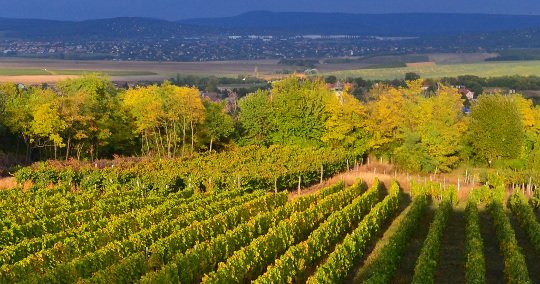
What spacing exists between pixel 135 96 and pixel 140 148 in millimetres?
4654

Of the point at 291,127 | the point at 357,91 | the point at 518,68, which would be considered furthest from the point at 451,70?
the point at 291,127

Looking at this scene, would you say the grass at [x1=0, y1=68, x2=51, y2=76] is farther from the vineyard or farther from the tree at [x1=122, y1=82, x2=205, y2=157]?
the vineyard

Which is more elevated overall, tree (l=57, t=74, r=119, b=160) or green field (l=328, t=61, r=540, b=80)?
tree (l=57, t=74, r=119, b=160)

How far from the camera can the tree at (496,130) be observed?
5812 centimetres

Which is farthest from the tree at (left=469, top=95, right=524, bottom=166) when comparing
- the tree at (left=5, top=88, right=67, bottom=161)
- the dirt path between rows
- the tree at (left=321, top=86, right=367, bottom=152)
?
the tree at (left=5, top=88, right=67, bottom=161)

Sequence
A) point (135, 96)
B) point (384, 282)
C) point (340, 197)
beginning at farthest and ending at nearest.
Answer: point (135, 96)
point (340, 197)
point (384, 282)

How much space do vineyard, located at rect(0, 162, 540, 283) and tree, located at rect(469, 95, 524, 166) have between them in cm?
2010

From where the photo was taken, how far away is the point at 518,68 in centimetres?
18700

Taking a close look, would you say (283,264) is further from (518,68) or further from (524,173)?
(518,68)

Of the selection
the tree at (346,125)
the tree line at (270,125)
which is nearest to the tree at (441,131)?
the tree line at (270,125)

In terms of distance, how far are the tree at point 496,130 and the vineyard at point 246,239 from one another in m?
20.1

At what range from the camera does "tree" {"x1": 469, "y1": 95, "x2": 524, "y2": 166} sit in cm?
5812

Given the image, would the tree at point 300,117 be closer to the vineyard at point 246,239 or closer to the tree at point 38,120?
the tree at point 38,120

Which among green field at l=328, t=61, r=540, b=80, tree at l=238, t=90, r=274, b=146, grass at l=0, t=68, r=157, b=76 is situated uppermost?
tree at l=238, t=90, r=274, b=146
